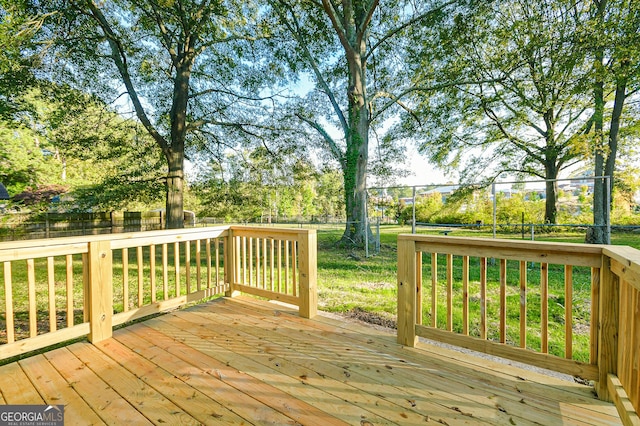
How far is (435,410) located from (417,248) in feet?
3.43

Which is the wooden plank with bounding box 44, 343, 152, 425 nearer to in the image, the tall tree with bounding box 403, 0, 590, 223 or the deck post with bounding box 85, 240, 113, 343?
the deck post with bounding box 85, 240, 113, 343

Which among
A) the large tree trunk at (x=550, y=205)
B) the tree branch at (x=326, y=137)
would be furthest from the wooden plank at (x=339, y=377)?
the large tree trunk at (x=550, y=205)

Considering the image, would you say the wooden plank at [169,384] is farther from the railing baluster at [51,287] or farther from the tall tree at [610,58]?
the tall tree at [610,58]

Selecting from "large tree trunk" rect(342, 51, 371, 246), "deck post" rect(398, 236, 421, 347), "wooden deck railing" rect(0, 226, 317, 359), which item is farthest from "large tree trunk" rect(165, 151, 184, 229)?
"deck post" rect(398, 236, 421, 347)

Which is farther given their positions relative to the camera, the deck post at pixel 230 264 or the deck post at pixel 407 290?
the deck post at pixel 230 264

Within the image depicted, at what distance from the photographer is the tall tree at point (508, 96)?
7320 millimetres

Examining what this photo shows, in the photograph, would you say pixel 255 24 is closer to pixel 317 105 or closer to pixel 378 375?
pixel 317 105

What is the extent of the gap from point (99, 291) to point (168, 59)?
923cm

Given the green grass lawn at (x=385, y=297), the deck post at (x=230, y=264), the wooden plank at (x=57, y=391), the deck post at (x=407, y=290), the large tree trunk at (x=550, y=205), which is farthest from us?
the large tree trunk at (x=550, y=205)

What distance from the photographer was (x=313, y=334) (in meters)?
2.51

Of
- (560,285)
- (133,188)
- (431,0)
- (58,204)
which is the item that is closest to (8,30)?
(133,188)

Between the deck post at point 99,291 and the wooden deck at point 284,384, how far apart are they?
104 mm

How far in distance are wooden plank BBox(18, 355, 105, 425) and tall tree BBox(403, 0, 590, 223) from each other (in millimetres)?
9994

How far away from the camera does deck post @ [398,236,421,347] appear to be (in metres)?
2.22
